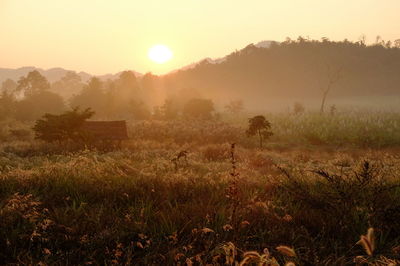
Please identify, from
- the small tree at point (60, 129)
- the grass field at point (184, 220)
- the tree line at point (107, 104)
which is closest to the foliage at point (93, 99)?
the tree line at point (107, 104)

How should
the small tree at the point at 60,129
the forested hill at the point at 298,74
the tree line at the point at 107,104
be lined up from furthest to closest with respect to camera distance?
the forested hill at the point at 298,74 < the tree line at the point at 107,104 < the small tree at the point at 60,129

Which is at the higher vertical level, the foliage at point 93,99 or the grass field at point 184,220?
the foliage at point 93,99

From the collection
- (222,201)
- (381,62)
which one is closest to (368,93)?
(381,62)

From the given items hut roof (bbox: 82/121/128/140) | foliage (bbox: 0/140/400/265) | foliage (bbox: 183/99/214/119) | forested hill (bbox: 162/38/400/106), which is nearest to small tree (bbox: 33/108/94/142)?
hut roof (bbox: 82/121/128/140)

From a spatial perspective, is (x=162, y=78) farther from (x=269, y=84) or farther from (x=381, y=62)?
(x=381, y=62)

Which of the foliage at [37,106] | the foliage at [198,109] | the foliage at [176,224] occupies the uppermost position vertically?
the foliage at [37,106]

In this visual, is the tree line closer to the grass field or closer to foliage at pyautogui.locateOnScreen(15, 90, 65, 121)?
foliage at pyautogui.locateOnScreen(15, 90, 65, 121)

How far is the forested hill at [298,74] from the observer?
80.7 meters

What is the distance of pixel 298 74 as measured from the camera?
82938 mm

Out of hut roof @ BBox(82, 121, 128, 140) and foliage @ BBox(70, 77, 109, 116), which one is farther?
foliage @ BBox(70, 77, 109, 116)

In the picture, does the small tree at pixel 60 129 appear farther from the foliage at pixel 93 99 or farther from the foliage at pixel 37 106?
the foliage at pixel 93 99

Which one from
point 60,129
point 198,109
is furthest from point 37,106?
point 60,129

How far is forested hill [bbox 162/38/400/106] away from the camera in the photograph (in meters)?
80.7

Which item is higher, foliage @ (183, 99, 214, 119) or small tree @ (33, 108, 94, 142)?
small tree @ (33, 108, 94, 142)
